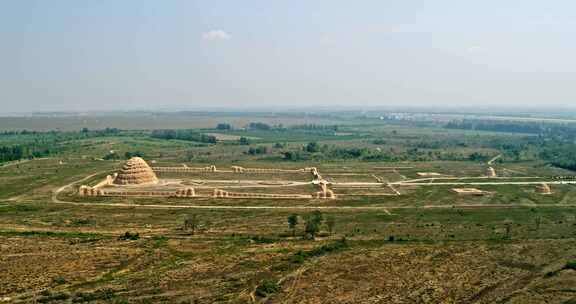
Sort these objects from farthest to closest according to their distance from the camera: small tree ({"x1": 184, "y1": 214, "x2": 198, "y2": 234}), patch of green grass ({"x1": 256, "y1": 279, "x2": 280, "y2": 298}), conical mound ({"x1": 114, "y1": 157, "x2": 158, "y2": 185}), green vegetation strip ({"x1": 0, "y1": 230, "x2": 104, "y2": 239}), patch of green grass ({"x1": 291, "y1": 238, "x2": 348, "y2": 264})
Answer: conical mound ({"x1": 114, "y1": 157, "x2": 158, "y2": 185}), small tree ({"x1": 184, "y1": 214, "x2": 198, "y2": 234}), green vegetation strip ({"x1": 0, "y1": 230, "x2": 104, "y2": 239}), patch of green grass ({"x1": 291, "y1": 238, "x2": 348, "y2": 264}), patch of green grass ({"x1": 256, "y1": 279, "x2": 280, "y2": 298})

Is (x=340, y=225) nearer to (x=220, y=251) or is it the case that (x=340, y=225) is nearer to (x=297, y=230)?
(x=297, y=230)

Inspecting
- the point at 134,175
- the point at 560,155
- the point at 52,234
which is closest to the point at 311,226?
the point at 52,234

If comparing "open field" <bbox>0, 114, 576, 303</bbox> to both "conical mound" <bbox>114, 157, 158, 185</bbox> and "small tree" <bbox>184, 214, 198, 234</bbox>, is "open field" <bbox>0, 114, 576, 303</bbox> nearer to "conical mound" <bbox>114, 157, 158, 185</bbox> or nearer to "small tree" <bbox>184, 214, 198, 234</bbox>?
"small tree" <bbox>184, 214, 198, 234</bbox>

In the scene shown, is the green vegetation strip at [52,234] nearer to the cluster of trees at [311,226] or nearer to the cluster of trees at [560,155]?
the cluster of trees at [311,226]

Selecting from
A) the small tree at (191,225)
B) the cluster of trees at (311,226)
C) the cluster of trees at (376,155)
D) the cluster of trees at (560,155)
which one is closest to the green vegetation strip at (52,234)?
the small tree at (191,225)

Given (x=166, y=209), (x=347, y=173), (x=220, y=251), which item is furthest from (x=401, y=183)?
(x=220, y=251)

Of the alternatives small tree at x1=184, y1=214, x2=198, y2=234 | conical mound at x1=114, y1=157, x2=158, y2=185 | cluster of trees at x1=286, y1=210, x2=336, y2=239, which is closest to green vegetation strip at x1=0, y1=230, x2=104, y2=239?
small tree at x1=184, y1=214, x2=198, y2=234

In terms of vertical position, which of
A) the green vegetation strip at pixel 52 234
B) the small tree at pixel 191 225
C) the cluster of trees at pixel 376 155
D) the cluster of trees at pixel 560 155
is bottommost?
the green vegetation strip at pixel 52 234

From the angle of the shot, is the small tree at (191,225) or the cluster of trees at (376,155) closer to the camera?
the small tree at (191,225)

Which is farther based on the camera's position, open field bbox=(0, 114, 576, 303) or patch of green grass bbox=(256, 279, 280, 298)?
open field bbox=(0, 114, 576, 303)
